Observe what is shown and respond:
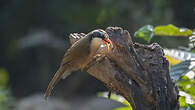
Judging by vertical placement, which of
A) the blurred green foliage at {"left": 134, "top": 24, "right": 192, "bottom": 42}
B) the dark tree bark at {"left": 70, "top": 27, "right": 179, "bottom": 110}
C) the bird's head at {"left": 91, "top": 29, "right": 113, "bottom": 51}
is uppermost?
the blurred green foliage at {"left": 134, "top": 24, "right": 192, "bottom": 42}

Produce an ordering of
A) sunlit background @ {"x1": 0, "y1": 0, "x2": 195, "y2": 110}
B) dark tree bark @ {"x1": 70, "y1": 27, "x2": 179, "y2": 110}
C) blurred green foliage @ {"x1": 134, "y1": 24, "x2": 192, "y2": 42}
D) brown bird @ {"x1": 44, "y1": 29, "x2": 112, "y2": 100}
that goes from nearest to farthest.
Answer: dark tree bark @ {"x1": 70, "y1": 27, "x2": 179, "y2": 110} < brown bird @ {"x1": 44, "y1": 29, "x2": 112, "y2": 100} < blurred green foliage @ {"x1": 134, "y1": 24, "x2": 192, "y2": 42} < sunlit background @ {"x1": 0, "y1": 0, "x2": 195, "y2": 110}

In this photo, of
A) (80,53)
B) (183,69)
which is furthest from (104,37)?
(183,69)

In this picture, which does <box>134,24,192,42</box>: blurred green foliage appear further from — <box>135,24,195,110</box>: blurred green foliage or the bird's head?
the bird's head

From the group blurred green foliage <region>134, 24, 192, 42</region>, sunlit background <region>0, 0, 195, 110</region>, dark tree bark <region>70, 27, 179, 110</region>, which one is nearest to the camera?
dark tree bark <region>70, 27, 179, 110</region>

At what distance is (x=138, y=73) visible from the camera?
1.52 metres

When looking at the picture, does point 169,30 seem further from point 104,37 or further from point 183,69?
point 104,37

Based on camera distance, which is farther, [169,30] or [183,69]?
[169,30]

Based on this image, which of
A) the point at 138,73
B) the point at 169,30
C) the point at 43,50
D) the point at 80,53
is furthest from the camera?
the point at 43,50

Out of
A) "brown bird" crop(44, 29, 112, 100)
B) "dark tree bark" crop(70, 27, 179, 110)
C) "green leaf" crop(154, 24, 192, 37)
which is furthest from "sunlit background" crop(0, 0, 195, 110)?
"dark tree bark" crop(70, 27, 179, 110)

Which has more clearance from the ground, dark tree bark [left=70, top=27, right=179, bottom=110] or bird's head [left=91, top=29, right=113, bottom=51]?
bird's head [left=91, top=29, right=113, bottom=51]

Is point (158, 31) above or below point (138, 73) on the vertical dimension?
above

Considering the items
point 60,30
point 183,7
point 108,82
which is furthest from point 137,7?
point 108,82

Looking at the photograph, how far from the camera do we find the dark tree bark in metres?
1.48

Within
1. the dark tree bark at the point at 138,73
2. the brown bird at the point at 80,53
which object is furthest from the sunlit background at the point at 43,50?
the dark tree bark at the point at 138,73
